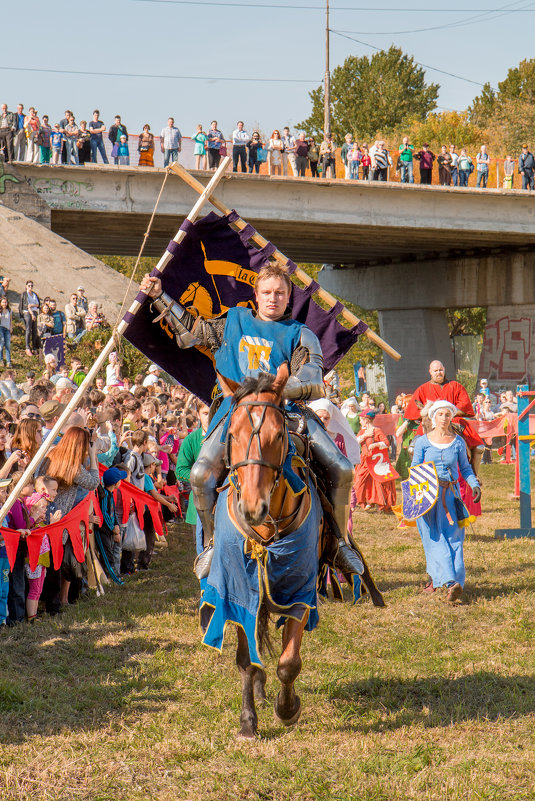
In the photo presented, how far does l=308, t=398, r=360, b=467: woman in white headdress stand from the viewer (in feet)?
29.5

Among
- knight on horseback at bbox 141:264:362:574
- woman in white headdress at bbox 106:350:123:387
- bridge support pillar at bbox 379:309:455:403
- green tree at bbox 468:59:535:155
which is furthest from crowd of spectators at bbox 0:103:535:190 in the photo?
green tree at bbox 468:59:535:155

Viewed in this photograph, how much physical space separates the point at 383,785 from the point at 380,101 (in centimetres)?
7689

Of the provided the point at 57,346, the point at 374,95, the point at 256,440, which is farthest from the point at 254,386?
the point at 374,95

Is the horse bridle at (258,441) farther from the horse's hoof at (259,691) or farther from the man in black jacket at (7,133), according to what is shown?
the man in black jacket at (7,133)

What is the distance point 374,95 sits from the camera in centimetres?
7600

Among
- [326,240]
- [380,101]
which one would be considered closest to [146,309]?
[326,240]

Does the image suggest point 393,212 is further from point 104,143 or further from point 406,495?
point 406,495

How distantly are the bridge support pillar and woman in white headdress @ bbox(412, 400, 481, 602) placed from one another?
104 ft

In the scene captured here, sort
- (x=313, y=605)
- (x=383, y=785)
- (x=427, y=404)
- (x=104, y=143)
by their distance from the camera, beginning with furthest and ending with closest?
(x=104, y=143)
(x=427, y=404)
(x=313, y=605)
(x=383, y=785)

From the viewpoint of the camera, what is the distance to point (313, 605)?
17.0 feet

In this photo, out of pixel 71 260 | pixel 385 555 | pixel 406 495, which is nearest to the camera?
pixel 406 495

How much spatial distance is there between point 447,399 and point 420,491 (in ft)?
6.65

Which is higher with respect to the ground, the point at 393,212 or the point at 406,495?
the point at 393,212

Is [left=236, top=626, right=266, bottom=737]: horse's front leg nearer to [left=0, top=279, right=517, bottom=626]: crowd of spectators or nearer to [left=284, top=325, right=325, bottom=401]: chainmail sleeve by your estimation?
[left=284, top=325, right=325, bottom=401]: chainmail sleeve
